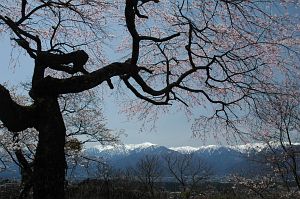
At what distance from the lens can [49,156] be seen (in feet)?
18.1

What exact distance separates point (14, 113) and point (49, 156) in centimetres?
87

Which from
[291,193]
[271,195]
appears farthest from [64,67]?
[271,195]

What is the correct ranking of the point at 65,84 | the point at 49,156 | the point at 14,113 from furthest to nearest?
the point at 65,84 < the point at 14,113 < the point at 49,156

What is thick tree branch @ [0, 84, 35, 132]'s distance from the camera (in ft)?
18.3

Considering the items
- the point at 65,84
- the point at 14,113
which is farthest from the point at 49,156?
the point at 65,84

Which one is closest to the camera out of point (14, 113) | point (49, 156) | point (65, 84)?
point (49, 156)

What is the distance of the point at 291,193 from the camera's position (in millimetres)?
20312

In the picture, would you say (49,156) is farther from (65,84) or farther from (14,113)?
(65,84)

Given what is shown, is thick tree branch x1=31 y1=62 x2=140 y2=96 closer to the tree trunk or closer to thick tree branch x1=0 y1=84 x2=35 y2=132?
the tree trunk

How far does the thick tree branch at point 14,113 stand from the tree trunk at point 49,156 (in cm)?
15

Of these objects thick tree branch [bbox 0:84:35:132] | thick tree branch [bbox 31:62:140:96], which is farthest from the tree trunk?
thick tree branch [bbox 31:62:140:96]

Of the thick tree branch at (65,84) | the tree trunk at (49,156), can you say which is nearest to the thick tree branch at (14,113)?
the tree trunk at (49,156)

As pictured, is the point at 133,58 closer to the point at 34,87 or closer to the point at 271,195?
the point at 34,87

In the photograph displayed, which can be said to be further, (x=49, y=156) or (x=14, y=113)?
(x=14, y=113)
